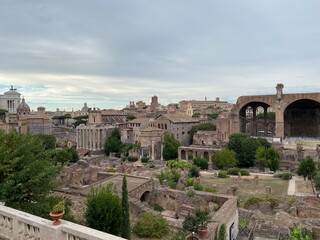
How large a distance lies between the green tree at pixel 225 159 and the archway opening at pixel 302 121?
31.8 metres

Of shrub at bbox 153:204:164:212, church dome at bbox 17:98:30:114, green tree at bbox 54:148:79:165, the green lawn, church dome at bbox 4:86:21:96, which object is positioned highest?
church dome at bbox 4:86:21:96

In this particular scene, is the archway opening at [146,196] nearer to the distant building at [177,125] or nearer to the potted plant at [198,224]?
the potted plant at [198,224]

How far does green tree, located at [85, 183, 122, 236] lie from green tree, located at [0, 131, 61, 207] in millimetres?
1699

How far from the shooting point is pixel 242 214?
19.8 metres

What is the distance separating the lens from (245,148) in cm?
4778

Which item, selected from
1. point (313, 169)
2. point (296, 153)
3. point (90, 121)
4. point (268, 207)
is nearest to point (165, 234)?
point (268, 207)

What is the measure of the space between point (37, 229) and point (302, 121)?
76.4 meters

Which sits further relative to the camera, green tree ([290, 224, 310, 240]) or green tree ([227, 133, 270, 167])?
green tree ([227, 133, 270, 167])

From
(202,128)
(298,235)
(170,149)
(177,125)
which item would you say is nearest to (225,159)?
(170,149)

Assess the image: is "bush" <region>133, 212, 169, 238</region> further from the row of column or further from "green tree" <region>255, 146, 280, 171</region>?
the row of column

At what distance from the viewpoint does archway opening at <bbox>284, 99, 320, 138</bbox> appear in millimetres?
70938

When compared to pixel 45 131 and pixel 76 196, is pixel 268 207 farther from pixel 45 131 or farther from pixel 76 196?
pixel 45 131

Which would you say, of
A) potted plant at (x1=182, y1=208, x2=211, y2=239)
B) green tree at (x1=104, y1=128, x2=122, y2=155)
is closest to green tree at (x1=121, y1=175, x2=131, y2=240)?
potted plant at (x1=182, y1=208, x2=211, y2=239)

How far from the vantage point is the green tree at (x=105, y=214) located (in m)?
11.2
